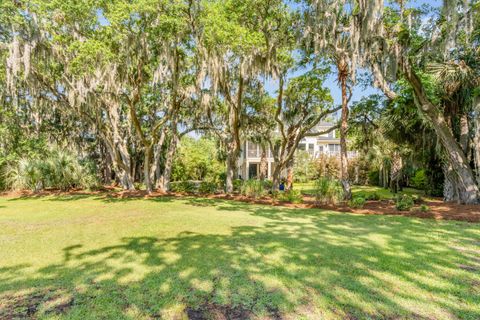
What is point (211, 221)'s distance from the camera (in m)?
6.82

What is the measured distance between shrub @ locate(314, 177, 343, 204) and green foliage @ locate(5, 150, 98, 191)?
40.3ft

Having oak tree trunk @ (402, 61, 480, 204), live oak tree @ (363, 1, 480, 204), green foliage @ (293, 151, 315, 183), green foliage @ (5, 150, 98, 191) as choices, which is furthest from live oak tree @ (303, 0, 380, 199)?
green foliage @ (293, 151, 315, 183)

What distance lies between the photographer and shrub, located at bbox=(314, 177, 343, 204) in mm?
10109

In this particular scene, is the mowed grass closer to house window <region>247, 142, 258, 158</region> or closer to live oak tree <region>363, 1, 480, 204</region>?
live oak tree <region>363, 1, 480, 204</region>

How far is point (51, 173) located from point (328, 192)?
13.8 meters

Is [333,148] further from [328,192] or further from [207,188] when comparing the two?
[328,192]

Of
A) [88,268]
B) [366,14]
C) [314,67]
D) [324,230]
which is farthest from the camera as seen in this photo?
[314,67]

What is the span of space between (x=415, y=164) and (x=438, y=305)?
1432cm

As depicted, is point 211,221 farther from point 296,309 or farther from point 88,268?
point 296,309

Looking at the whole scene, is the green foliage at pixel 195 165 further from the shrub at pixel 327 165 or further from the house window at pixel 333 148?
the house window at pixel 333 148

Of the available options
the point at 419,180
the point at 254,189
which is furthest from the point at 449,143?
the point at 419,180

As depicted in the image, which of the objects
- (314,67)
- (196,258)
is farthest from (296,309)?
(314,67)

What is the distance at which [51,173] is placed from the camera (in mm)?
13594

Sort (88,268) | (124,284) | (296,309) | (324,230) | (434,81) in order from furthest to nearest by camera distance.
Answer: (434,81) → (324,230) → (88,268) → (124,284) → (296,309)
